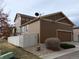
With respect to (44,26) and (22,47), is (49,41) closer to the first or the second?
(22,47)

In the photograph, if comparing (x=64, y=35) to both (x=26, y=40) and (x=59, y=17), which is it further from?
(x=26, y=40)

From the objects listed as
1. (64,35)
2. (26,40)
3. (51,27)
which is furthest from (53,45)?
(64,35)

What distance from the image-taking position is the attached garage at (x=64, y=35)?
27.3 meters

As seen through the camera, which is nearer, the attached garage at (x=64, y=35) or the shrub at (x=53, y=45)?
the shrub at (x=53, y=45)

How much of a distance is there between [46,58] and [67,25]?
16.9m

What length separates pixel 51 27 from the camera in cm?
2572

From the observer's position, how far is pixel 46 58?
14289 mm

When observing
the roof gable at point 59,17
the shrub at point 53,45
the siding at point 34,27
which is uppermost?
the roof gable at point 59,17

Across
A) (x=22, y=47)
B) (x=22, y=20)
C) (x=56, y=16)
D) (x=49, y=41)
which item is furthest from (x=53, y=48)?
(x=22, y=20)

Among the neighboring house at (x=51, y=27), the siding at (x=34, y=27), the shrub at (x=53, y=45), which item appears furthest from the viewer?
the siding at (x=34, y=27)

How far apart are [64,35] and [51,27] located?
4079mm

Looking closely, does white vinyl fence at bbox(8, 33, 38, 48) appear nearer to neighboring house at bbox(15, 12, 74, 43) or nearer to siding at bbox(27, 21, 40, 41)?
neighboring house at bbox(15, 12, 74, 43)

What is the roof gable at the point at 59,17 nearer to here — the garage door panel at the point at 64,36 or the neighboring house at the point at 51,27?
the neighboring house at the point at 51,27

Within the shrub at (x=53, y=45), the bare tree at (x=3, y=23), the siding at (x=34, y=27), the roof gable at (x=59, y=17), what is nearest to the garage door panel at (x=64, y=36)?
the roof gable at (x=59, y=17)
